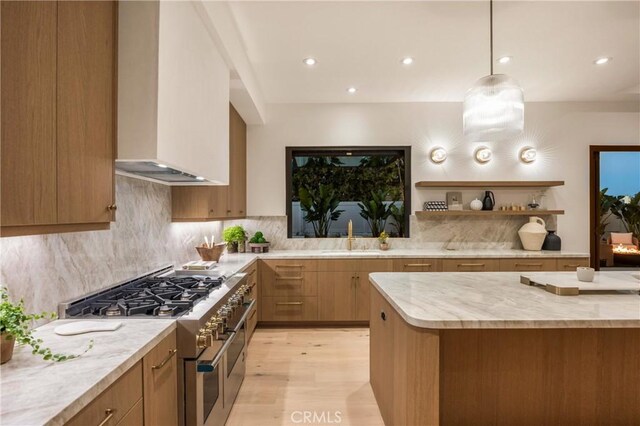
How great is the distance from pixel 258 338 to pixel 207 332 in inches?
90.6

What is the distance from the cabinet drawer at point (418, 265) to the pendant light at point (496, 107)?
204 cm

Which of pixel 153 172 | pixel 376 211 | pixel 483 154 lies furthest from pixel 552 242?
pixel 153 172

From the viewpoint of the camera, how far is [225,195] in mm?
3525

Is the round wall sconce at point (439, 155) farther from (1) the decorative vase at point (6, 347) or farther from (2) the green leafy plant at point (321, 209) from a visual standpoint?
(1) the decorative vase at point (6, 347)

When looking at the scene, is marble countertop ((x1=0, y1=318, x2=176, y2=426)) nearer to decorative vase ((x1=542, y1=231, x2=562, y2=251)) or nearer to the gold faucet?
the gold faucet

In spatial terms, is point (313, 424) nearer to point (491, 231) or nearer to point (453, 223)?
point (453, 223)

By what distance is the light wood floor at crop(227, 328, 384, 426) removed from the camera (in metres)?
2.33

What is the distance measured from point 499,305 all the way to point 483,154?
353 centimetres

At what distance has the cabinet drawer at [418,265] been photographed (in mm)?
3998

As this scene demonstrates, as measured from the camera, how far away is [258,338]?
378 cm

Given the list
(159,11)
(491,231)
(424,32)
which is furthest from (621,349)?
(491,231)

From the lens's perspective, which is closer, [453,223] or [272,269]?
[272,269]

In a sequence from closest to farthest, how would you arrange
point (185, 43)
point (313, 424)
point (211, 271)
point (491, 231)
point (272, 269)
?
1. point (185, 43)
2. point (313, 424)
3. point (211, 271)
4. point (272, 269)
5. point (491, 231)

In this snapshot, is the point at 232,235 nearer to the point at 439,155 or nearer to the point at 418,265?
the point at 418,265
